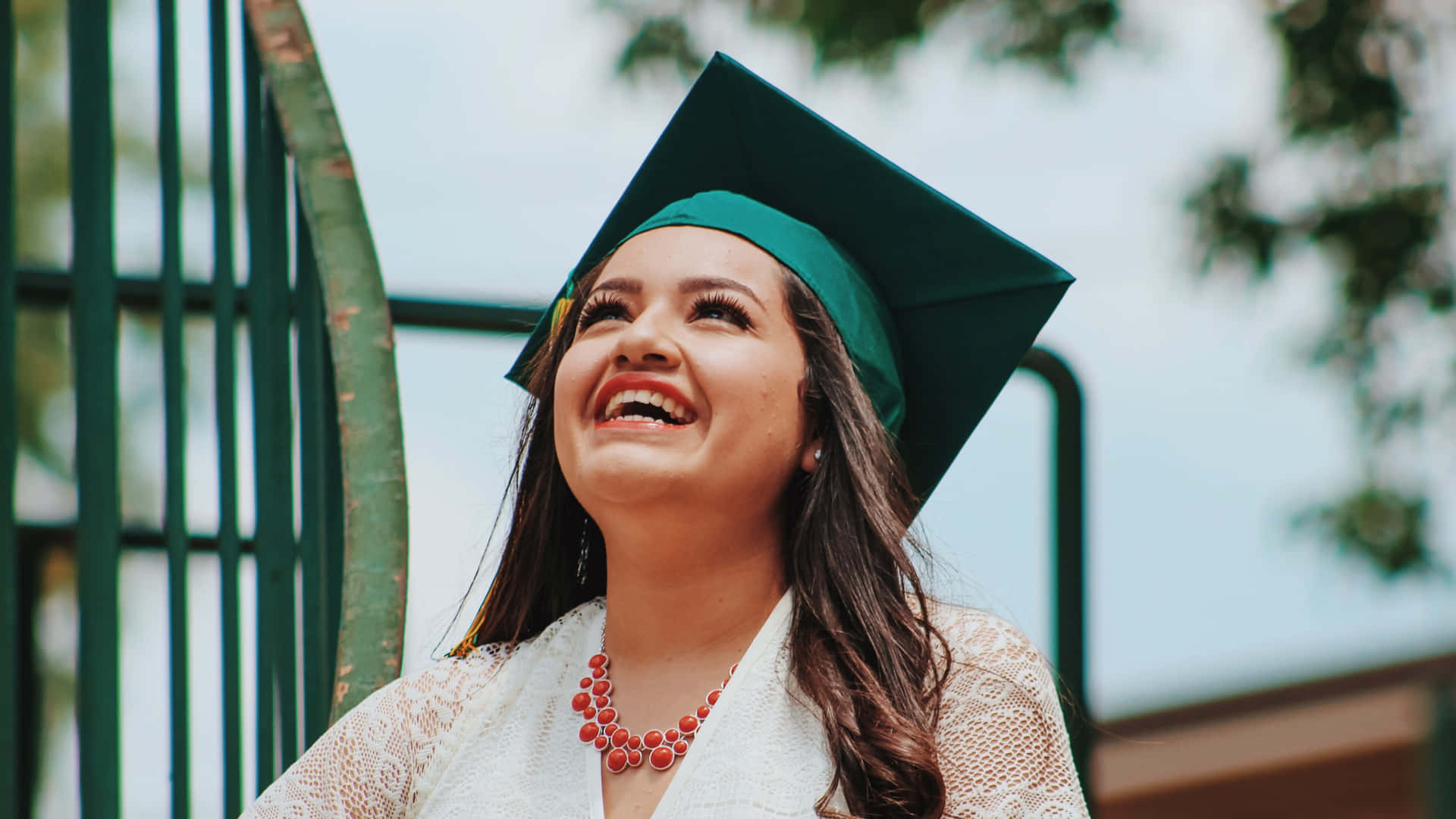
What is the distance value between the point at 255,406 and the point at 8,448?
0.32 metres

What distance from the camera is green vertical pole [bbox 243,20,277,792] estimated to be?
8.25ft

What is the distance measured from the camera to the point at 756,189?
2.60 metres

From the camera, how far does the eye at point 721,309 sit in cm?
232

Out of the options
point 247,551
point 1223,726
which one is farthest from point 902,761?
point 1223,726

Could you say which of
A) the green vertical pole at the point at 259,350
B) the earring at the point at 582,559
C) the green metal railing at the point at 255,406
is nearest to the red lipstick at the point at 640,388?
the earring at the point at 582,559

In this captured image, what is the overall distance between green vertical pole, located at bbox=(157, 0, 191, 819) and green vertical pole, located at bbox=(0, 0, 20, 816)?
196 mm

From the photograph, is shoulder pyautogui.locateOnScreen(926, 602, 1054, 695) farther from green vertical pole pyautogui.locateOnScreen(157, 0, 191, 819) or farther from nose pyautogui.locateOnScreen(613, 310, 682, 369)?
green vertical pole pyautogui.locateOnScreen(157, 0, 191, 819)

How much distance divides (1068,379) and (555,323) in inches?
35.7

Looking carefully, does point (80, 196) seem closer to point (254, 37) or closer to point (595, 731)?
point (254, 37)

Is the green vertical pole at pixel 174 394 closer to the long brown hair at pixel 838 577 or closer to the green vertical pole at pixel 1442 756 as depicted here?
the long brown hair at pixel 838 577

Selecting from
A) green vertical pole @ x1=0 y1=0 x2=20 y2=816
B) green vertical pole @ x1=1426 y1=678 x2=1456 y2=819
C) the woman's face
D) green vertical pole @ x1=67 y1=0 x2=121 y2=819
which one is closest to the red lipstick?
the woman's face

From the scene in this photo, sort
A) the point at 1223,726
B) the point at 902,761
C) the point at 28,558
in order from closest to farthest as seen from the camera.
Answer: the point at 902,761
the point at 28,558
the point at 1223,726

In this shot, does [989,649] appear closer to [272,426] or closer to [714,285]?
[714,285]

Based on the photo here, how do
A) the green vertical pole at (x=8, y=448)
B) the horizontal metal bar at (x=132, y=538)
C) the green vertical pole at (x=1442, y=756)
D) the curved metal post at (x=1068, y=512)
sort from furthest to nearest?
the green vertical pole at (x=1442, y=756) → the curved metal post at (x=1068, y=512) → the horizontal metal bar at (x=132, y=538) → the green vertical pole at (x=8, y=448)
